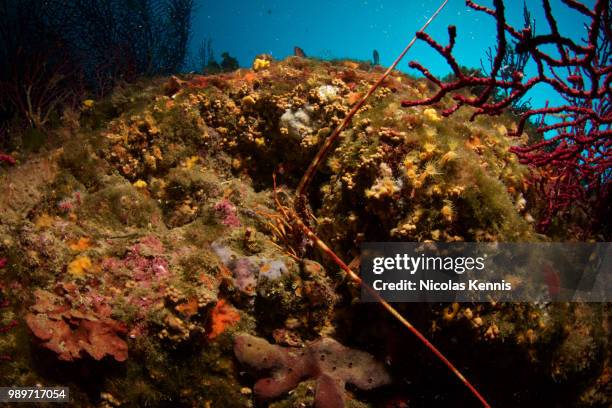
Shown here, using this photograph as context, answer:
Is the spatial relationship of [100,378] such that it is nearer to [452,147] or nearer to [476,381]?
[476,381]

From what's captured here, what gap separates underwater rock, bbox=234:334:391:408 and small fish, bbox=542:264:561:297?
171 centimetres

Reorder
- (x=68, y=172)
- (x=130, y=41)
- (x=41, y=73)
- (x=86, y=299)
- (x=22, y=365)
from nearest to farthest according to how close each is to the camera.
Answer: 1. (x=22, y=365)
2. (x=86, y=299)
3. (x=68, y=172)
4. (x=41, y=73)
5. (x=130, y=41)

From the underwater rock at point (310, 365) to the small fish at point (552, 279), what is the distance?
1712mm

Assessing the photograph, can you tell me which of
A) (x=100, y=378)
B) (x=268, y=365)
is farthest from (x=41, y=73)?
(x=268, y=365)

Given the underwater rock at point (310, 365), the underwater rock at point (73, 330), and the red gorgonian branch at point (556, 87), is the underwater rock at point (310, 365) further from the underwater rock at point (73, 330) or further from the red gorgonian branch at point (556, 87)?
the red gorgonian branch at point (556, 87)

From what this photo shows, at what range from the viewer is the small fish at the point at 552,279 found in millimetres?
3293

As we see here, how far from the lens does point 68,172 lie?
441 cm

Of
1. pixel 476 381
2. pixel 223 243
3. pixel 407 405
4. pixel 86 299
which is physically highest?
pixel 223 243

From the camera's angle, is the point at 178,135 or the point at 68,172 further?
the point at 178,135

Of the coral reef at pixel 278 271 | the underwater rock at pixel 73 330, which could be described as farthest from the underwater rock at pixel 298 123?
the underwater rock at pixel 73 330

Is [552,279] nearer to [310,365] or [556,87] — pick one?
[556,87]

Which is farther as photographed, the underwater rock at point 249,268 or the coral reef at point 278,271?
the underwater rock at point 249,268

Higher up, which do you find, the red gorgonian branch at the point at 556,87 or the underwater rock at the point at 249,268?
the red gorgonian branch at the point at 556,87

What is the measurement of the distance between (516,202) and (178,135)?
14.0 ft
